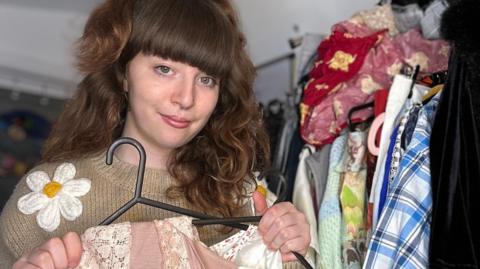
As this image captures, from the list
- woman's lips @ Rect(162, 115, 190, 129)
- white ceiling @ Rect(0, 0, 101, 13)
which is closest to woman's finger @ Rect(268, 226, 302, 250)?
woman's lips @ Rect(162, 115, 190, 129)

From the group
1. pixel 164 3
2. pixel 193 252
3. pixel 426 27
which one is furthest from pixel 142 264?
pixel 426 27

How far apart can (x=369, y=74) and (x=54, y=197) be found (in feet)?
2.35

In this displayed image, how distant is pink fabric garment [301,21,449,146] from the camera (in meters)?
1.31

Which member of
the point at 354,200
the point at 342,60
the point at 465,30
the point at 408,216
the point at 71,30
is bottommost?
Result: the point at 71,30

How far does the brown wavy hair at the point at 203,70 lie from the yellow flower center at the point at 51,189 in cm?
6

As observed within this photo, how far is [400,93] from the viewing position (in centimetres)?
120

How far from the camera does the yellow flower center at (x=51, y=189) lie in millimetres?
1063

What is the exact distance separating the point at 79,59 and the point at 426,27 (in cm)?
72

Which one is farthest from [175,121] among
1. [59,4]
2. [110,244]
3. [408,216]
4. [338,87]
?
[59,4]

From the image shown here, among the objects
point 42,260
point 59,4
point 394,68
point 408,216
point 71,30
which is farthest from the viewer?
point 71,30

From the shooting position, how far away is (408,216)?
0.96m

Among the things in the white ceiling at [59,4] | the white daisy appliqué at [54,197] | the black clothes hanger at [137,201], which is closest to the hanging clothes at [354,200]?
the black clothes hanger at [137,201]

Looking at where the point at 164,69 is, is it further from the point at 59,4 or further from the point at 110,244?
the point at 59,4

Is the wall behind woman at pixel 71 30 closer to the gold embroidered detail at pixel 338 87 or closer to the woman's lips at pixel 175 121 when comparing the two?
the gold embroidered detail at pixel 338 87
